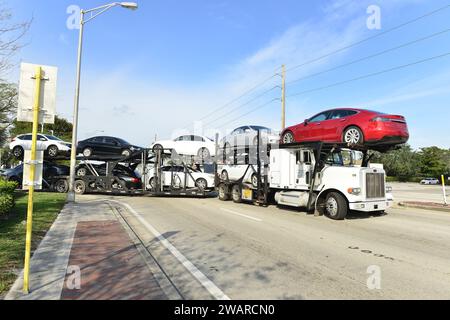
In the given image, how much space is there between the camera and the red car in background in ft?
34.6

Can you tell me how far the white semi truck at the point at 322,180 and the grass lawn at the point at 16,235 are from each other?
8.10 metres

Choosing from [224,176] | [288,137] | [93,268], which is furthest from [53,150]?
[93,268]

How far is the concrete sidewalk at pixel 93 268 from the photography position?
170 inches

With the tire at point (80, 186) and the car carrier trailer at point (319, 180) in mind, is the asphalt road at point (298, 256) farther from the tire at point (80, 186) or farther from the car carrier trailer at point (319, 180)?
the tire at point (80, 186)

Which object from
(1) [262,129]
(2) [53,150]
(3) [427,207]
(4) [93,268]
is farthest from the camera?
(2) [53,150]

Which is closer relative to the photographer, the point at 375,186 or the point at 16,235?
the point at 16,235

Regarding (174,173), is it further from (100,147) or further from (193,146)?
(100,147)

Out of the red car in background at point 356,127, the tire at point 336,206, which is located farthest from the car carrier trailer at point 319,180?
the red car in background at point 356,127

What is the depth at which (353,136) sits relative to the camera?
37.1 feet

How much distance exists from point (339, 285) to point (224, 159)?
13152 millimetres

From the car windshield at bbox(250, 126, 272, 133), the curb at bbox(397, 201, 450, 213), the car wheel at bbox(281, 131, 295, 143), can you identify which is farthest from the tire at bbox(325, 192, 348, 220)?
the curb at bbox(397, 201, 450, 213)

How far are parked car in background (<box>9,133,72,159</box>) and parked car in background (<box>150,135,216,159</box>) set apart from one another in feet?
16.0

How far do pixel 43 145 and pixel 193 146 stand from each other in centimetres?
763

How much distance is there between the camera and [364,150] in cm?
1187
